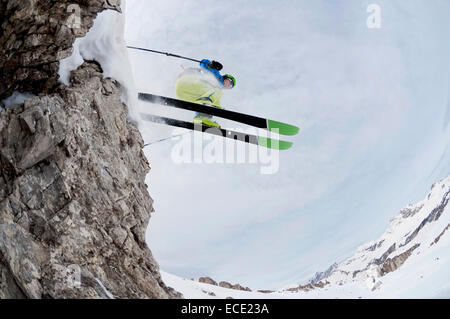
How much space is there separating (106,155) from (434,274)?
24.1ft

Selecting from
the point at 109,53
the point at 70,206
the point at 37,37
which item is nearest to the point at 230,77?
the point at 109,53

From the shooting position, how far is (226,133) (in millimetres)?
9773

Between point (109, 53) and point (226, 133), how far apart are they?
11.2 feet

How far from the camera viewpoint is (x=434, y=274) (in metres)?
8.14

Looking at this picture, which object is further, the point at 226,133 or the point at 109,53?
the point at 226,133

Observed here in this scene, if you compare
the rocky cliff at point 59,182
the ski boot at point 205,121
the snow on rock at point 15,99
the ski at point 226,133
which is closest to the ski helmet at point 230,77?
the ski boot at point 205,121

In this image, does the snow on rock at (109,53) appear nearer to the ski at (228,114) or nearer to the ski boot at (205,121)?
the ski at (228,114)

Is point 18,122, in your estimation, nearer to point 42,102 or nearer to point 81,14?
point 42,102

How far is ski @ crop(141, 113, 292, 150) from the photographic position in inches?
379

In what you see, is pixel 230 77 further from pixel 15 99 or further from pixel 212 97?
pixel 15 99

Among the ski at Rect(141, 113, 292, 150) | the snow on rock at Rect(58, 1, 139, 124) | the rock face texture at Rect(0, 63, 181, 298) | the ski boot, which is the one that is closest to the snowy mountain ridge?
the ski at Rect(141, 113, 292, 150)

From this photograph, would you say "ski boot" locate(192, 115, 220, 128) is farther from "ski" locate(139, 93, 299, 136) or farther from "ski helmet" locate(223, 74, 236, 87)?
"ski helmet" locate(223, 74, 236, 87)

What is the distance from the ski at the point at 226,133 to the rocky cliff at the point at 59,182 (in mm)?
2323
